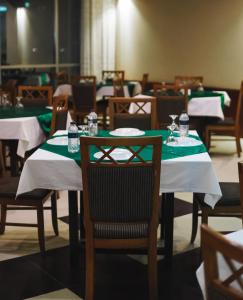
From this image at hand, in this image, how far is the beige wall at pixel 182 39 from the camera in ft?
25.3

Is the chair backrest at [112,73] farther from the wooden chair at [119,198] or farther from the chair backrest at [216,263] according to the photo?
the chair backrest at [216,263]

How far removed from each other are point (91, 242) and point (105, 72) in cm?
Result: 684

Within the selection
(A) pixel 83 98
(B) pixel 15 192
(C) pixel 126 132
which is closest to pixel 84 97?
(A) pixel 83 98

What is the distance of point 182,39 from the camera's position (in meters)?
8.47

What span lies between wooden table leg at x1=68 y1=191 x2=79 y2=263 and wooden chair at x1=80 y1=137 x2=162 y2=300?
0.44m

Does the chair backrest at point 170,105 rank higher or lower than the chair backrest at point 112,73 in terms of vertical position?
lower

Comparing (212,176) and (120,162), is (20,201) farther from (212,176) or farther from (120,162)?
(212,176)

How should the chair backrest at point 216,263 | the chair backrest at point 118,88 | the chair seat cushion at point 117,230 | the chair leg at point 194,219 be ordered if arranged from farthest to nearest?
the chair backrest at point 118,88, the chair leg at point 194,219, the chair seat cushion at point 117,230, the chair backrest at point 216,263

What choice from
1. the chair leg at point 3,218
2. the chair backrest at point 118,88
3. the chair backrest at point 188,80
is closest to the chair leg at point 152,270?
the chair leg at point 3,218

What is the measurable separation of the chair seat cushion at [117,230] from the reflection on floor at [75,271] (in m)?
0.45

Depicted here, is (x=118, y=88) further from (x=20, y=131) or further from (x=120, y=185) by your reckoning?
(x=120, y=185)

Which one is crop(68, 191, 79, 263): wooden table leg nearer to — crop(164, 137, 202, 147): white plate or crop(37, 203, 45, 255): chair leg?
crop(37, 203, 45, 255): chair leg

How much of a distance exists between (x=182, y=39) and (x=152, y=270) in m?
6.40

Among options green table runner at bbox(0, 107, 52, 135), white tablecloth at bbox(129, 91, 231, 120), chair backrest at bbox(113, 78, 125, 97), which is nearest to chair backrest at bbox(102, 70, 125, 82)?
chair backrest at bbox(113, 78, 125, 97)
